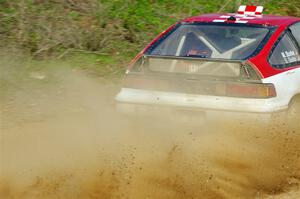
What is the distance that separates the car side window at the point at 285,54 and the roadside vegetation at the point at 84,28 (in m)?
3.85

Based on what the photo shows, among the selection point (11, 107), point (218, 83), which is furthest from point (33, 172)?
point (11, 107)

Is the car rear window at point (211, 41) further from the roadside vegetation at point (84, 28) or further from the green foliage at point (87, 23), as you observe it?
the green foliage at point (87, 23)

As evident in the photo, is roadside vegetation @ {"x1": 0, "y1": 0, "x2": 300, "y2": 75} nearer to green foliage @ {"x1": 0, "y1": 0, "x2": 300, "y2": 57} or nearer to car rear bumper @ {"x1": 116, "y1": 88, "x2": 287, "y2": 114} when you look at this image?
green foliage @ {"x1": 0, "y1": 0, "x2": 300, "y2": 57}

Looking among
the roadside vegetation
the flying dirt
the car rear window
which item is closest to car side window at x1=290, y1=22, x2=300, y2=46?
the car rear window

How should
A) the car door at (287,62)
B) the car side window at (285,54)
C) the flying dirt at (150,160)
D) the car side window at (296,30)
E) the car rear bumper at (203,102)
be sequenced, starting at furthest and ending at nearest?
1. the car side window at (296,30)
2. the car side window at (285,54)
3. the car door at (287,62)
4. the car rear bumper at (203,102)
5. the flying dirt at (150,160)

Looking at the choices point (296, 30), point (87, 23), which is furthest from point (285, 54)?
point (87, 23)

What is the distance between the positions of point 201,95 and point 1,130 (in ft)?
8.65

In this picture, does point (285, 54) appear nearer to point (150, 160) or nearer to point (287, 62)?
point (287, 62)

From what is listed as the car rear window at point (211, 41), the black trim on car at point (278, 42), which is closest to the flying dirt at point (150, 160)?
the black trim on car at point (278, 42)

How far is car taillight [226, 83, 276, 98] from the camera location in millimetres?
5649

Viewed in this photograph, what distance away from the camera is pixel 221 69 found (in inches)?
229

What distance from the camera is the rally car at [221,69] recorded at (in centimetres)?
568

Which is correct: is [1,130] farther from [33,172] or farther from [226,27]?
[226,27]

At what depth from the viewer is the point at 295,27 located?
6582 mm
